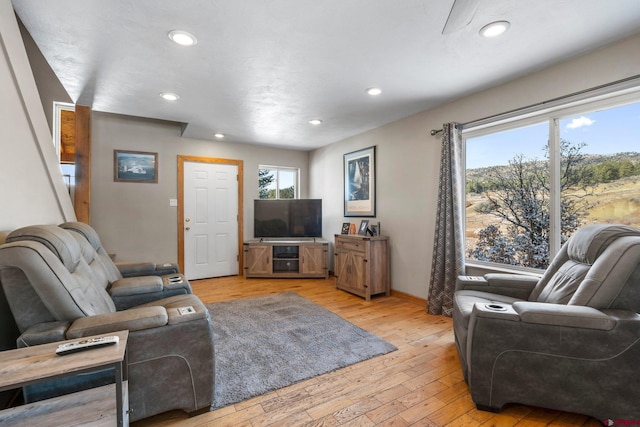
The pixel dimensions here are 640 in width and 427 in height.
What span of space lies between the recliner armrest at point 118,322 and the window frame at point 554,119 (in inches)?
117

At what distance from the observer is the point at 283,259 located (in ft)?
16.5

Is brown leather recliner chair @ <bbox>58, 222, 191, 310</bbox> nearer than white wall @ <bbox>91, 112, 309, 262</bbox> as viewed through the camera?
Yes

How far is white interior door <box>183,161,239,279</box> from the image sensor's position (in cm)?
482

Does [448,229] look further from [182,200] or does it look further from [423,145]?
Result: [182,200]

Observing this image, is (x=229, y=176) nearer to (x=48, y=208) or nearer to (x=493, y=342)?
(x=48, y=208)

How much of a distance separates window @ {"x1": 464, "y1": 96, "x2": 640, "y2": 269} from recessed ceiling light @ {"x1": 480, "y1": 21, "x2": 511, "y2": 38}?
3.51 feet

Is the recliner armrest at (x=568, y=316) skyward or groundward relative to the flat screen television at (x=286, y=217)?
groundward

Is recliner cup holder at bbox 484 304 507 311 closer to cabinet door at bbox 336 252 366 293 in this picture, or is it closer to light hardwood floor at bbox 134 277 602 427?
light hardwood floor at bbox 134 277 602 427

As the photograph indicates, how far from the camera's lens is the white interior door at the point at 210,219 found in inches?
190

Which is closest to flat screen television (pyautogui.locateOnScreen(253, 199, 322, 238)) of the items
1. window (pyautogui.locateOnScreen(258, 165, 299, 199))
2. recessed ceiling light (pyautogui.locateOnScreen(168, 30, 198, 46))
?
window (pyautogui.locateOnScreen(258, 165, 299, 199))

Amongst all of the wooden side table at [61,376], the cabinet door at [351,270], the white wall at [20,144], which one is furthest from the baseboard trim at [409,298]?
the white wall at [20,144]

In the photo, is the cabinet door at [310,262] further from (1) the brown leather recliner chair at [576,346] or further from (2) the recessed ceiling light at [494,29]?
(2) the recessed ceiling light at [494,29]

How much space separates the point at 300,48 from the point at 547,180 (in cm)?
243

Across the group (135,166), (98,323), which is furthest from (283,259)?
(98,323)
